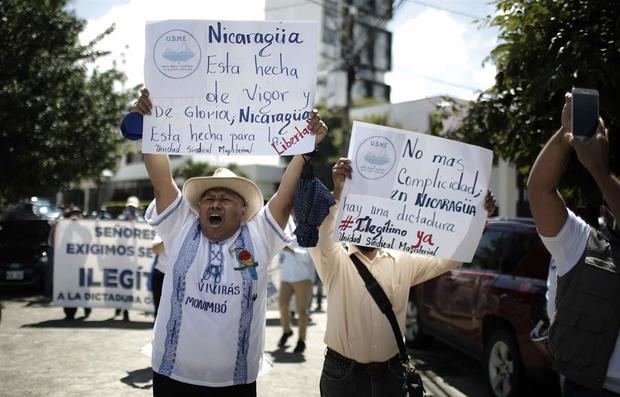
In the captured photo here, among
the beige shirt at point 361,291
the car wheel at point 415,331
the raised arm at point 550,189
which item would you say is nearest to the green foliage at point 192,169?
the car wheel at point 415,331

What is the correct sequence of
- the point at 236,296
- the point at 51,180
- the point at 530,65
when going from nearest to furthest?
the point at 236,296 < the point at 530,65 < the point at 51,180

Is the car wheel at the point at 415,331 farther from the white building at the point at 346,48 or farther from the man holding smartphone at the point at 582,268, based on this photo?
the white building at the point at 346,48

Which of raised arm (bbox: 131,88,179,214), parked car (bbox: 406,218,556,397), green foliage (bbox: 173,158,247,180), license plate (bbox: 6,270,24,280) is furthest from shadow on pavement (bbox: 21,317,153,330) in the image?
green foliage (bbox: 173,158,247,180)

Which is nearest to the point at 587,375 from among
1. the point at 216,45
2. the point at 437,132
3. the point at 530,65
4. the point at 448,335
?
the point at 216,45

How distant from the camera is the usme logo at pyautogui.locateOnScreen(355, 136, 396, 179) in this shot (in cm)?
339

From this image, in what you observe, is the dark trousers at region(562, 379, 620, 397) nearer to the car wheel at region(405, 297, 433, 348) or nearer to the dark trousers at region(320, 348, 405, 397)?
the dark trousers at region(320, 348, 405, 397)

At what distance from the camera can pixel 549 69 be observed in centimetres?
488

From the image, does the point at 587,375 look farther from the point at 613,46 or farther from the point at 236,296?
the point at 613,46

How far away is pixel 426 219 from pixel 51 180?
1453 centimetres

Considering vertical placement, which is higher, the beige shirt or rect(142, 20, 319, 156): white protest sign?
rect(142, 20, 319, 156): white protest sign

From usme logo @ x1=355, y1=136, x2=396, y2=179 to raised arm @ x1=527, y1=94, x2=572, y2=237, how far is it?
96 cm

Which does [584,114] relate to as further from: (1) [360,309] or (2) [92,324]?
(2) [92,324]

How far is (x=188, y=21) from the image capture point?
3289 millimetres

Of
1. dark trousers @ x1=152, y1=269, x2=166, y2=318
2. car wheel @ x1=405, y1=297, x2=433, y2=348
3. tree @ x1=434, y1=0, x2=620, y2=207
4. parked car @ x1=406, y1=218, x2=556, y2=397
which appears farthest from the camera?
car wheel @ x1=405, y1=297, x2=433, y2=348
